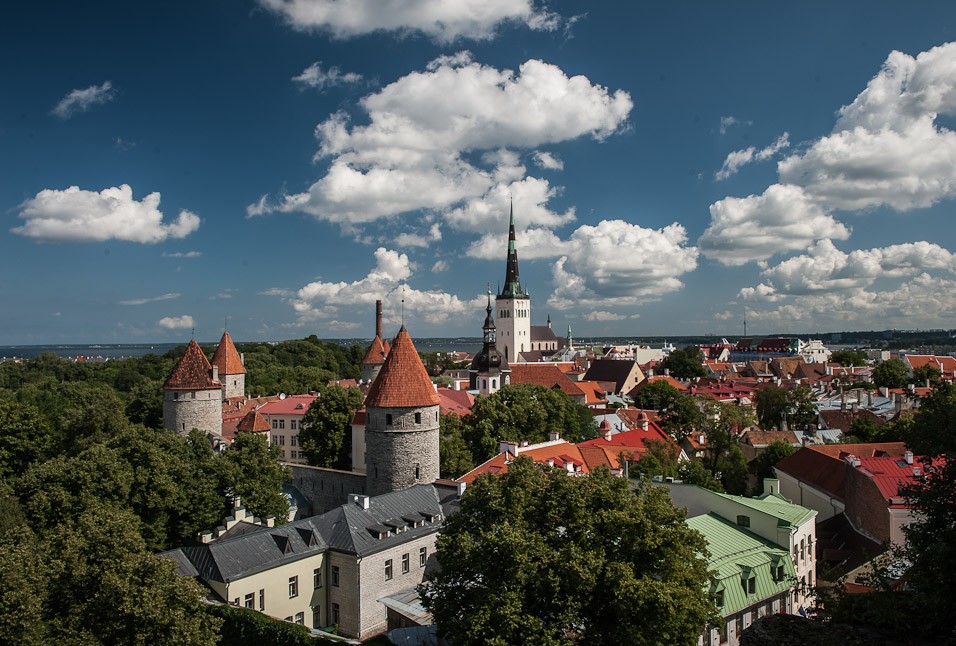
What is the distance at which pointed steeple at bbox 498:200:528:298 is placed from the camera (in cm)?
10894

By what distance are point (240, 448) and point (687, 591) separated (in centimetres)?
1979

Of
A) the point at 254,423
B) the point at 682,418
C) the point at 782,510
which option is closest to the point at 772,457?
the point at 682,418

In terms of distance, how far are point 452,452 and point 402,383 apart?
214 inches

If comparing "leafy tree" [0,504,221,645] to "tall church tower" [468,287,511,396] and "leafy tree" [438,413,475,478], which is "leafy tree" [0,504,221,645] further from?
"tall church tower" [468,287,511,396]

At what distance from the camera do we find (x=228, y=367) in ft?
181

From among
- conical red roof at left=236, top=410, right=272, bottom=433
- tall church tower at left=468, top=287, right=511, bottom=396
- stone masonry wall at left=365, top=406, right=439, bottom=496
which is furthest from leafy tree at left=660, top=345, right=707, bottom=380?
stone masonry wall at left=365, top=406, right=439, bottom=496

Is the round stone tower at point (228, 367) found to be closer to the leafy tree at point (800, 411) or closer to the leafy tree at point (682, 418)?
the leafy tree at point (682, 418)

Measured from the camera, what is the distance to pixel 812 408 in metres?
49.7

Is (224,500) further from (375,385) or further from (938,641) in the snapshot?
(938,641)

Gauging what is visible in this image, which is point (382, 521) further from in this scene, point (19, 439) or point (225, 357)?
point (225, 357)

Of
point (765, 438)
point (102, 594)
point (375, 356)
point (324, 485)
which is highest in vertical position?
point (375, 356)

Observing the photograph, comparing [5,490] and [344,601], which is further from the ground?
[5,490]

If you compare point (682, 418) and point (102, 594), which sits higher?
point (102, 594)

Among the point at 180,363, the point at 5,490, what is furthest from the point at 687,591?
the point at 180,363
